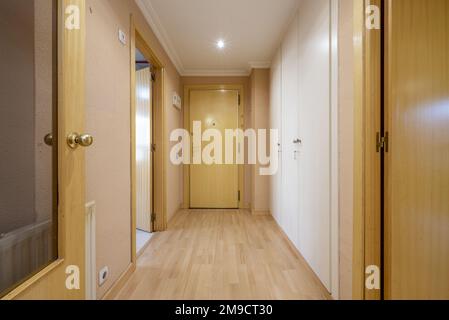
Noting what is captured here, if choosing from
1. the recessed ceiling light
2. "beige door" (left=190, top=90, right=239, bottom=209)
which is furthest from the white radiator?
"beige door" (left=190, top=90, right=239, bottom=209)

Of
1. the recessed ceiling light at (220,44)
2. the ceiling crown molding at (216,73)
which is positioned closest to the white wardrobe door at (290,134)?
the recessed ceiling light at (220,44)

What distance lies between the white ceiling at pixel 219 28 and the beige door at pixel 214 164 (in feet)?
1.95

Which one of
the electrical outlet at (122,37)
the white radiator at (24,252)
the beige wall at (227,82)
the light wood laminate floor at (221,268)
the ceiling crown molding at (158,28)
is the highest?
the ceiling crown molding at (158,28)

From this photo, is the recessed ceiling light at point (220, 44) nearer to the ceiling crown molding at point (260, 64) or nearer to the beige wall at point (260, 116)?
the ceiling crown molding at point (260, 64)

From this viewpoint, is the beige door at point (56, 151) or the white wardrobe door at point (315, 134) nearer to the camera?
the beige door at point (56, 151)

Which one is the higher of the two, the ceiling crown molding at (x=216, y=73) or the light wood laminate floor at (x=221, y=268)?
the ceiling crown molding at (x=216, y=73)

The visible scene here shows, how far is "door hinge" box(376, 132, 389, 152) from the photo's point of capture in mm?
1132

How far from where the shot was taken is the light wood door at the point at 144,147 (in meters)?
2.89

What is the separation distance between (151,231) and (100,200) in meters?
1.64

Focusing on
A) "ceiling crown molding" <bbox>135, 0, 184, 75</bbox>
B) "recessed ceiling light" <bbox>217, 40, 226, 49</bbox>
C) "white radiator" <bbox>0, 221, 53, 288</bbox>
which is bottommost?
"white radiator" <bbox>0, 221, 53, 288</bbox>

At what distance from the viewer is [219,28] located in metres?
2.66

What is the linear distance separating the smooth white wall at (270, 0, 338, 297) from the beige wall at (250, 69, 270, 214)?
0.91 meters

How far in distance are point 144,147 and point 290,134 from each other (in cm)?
173

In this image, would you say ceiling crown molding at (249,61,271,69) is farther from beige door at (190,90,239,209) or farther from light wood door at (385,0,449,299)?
light wood door at (385,0,449,299)
